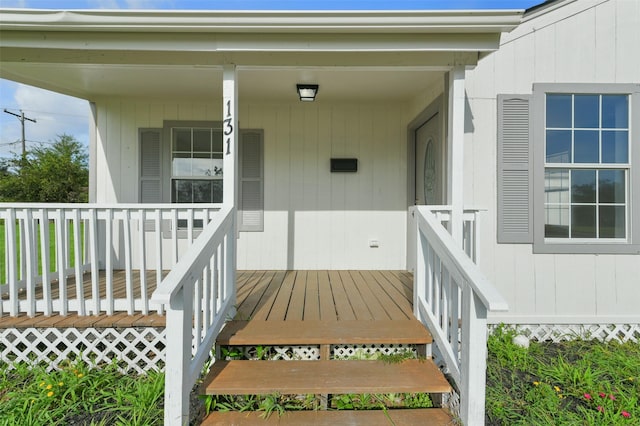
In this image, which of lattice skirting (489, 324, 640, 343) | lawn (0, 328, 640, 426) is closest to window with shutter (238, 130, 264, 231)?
lawn (0, 328, 640, 426)

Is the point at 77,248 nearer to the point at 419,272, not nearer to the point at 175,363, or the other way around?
the point at 175,363

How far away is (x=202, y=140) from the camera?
4.66 metres

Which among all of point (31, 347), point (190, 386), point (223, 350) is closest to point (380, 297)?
point (223, 350)

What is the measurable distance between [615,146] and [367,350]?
3.28 meters

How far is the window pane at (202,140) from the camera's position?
4652mm

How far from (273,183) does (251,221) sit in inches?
23.0

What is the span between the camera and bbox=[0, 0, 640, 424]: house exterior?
2609 millimetres

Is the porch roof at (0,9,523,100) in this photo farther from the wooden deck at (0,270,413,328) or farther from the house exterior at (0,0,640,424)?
the wooden deck at (0,270,413,328)

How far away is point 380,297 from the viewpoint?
130 inches

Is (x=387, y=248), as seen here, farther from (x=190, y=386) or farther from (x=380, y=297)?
(x=190, y=386)

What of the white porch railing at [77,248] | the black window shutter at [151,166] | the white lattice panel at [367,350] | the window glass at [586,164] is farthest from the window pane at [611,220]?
the black window shutter at [151,166]

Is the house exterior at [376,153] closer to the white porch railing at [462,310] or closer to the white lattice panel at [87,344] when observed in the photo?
the white porch railing at [462,310]

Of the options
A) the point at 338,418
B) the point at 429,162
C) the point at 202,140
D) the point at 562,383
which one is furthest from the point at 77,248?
the point at 562,383

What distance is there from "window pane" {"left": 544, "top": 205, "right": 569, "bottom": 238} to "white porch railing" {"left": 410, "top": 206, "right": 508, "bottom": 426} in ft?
5.73
